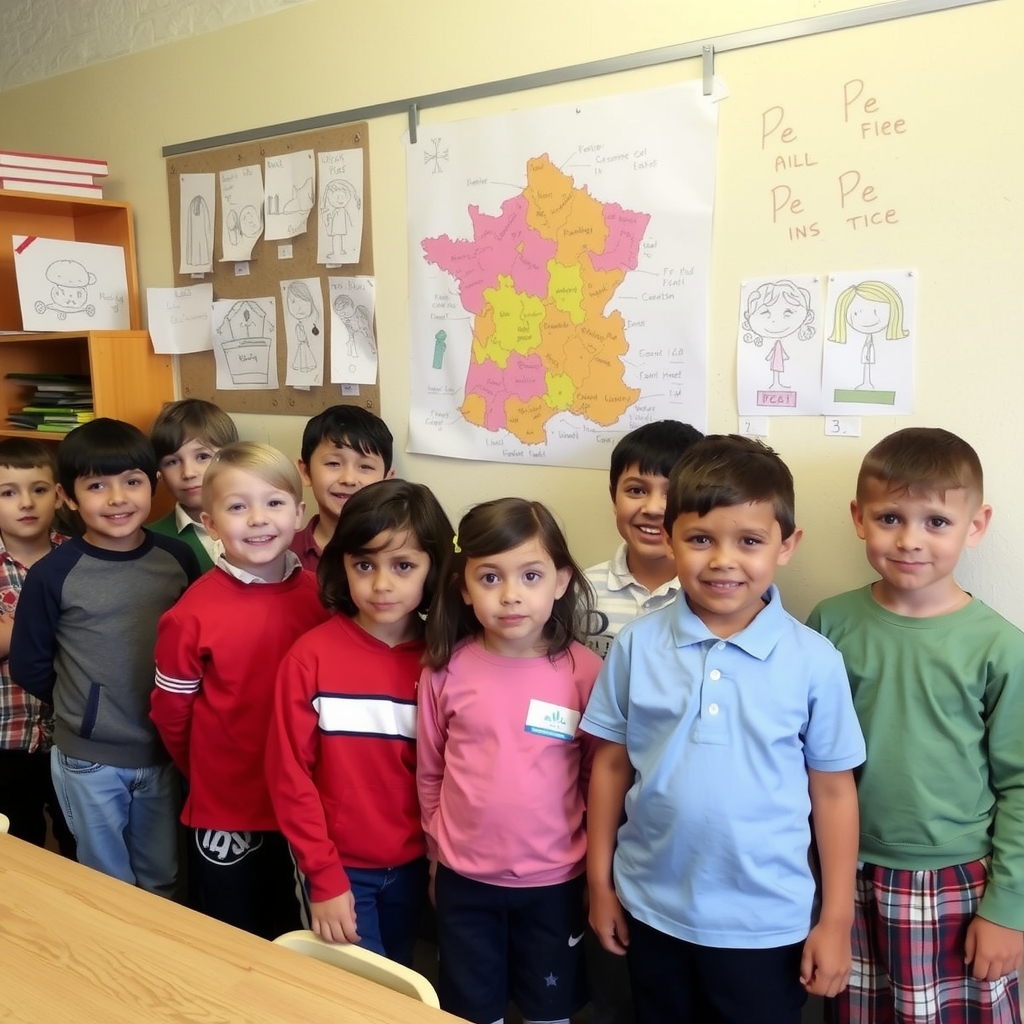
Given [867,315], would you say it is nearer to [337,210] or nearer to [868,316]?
[868,316]

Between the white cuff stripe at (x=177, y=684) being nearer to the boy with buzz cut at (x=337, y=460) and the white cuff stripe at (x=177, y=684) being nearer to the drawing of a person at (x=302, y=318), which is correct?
the boy with buzz cut at (x=337, y=460)

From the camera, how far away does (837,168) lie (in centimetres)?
161

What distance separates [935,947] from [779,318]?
45.8 inches

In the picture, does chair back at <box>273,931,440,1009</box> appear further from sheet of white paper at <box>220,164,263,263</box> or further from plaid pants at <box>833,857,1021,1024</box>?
sheet of white paper at <box>220,164,263,263</box>

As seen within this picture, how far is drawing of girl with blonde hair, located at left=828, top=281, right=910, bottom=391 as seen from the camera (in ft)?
5.20

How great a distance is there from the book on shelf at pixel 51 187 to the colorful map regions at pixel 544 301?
128cm

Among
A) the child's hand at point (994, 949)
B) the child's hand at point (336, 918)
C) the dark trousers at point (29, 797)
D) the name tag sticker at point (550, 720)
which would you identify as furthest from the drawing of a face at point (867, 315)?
the dark trousers at point (29, 797)

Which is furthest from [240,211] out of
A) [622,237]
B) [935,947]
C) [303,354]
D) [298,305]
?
[935,947]

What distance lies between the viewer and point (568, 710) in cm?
144

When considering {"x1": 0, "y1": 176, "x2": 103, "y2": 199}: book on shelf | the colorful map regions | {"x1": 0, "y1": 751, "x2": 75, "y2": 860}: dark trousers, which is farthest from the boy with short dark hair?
the colorful map regions

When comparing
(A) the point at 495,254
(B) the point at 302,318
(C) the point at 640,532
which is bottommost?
(C) the point at 640,532

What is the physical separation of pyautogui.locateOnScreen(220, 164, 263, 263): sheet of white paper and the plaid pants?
7.38 ft

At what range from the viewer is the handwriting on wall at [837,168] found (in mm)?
1560

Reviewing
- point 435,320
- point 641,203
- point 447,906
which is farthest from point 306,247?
point 447,906
